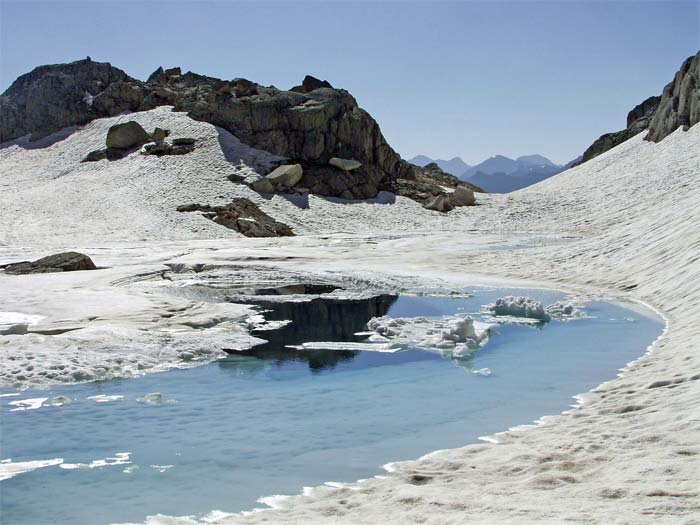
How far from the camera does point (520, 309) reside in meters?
15.2

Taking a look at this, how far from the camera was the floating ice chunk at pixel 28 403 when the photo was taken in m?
8.24

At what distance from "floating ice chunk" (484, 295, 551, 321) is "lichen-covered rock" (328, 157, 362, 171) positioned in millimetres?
38508

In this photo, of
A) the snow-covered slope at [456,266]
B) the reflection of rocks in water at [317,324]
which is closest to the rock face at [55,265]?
the snow-covered slope at [456,266]

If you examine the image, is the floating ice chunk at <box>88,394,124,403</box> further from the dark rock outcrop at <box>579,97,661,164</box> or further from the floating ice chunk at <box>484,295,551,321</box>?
the dark rock outcrop at <box>579,97,661,164</box>

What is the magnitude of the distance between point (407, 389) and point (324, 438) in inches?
90.8

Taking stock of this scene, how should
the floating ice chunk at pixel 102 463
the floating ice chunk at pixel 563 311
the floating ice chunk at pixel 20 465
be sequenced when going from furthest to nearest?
the floating ice chunk at pixel 563 311
the floating ice chunk at pixel 102 463
the floating ice chunk at pixel 20 465

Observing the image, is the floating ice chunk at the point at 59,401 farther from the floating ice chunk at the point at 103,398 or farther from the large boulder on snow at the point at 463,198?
the large boulder on snow at the point at 463,198

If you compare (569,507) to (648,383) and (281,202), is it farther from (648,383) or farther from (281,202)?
(281,202)

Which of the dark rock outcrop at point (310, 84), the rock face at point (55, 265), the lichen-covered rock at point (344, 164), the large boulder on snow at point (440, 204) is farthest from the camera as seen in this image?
the dark rock outcrop at point (310, 84)

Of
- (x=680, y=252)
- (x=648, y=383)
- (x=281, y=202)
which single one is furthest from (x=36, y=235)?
(x=648, y=383)

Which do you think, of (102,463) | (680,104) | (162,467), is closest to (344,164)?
(680,104)

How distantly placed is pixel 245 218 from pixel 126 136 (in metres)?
17.0

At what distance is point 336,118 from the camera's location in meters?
54.9

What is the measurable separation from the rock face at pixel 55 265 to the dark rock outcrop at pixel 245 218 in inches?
745
